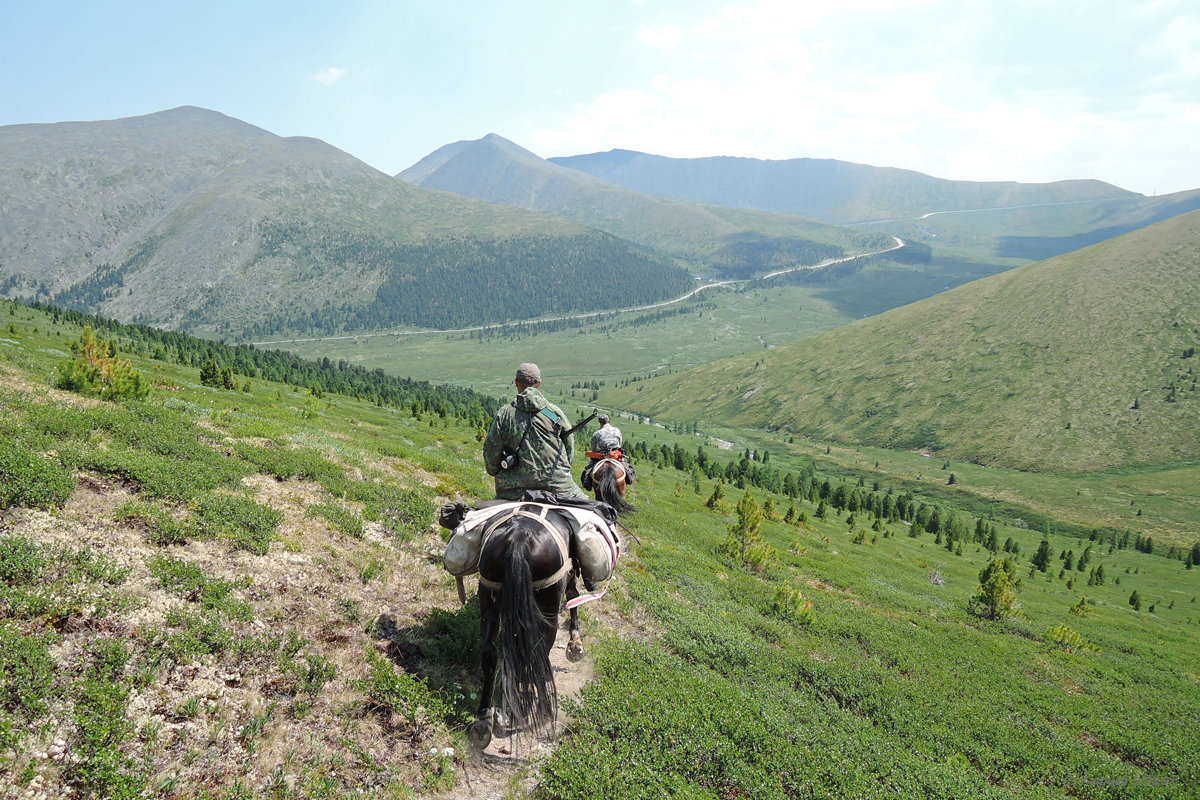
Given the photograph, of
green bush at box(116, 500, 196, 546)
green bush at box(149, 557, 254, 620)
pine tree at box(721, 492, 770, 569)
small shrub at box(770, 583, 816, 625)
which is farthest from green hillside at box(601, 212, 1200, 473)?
green bush at box(116, 500, 196, 546)

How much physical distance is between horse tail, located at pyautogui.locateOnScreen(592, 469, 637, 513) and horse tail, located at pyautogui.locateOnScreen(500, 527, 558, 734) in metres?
5.75

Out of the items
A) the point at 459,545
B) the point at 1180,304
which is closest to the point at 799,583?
the point at 459,545

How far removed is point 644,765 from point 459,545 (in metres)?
3.99

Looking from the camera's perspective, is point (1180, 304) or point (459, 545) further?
point (1180, 304)

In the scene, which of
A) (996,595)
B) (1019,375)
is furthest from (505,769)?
(1019,375)

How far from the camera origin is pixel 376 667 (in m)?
7.34

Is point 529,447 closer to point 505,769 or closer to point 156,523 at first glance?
point 505,769

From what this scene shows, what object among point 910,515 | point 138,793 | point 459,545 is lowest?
point 910,515

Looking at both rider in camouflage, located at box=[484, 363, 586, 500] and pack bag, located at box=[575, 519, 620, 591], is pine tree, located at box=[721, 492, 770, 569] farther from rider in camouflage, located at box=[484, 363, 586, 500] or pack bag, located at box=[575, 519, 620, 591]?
rider in camouflage, located at box=[484, 363, 586, 500]

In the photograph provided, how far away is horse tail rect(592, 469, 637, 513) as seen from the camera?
12.9m

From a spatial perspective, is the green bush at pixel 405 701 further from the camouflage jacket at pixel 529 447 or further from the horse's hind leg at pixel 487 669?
the camouflage jacket at pixel 529 447

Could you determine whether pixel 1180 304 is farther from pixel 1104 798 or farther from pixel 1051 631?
pixel 1104 798

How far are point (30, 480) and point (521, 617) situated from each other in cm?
750

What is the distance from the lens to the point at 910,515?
79.4 m
